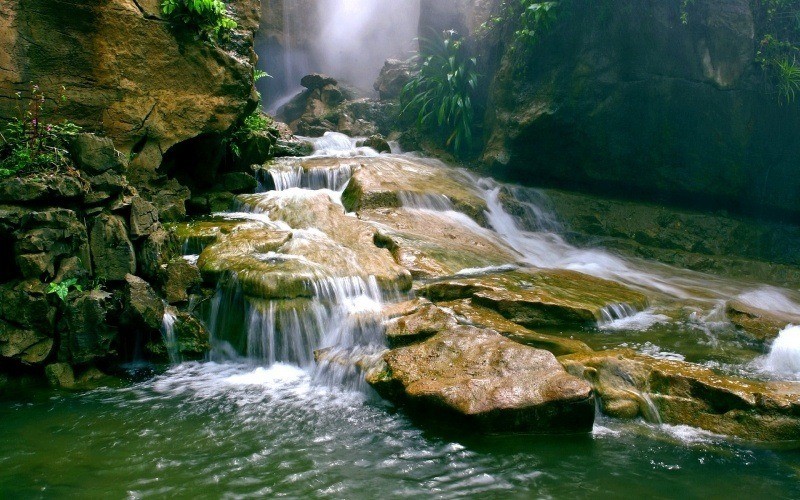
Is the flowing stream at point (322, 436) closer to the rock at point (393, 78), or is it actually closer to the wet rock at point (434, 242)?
the wet rock at point (434, 242)

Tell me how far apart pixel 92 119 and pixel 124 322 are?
10.4ft

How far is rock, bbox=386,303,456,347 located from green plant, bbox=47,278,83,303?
3241 mm

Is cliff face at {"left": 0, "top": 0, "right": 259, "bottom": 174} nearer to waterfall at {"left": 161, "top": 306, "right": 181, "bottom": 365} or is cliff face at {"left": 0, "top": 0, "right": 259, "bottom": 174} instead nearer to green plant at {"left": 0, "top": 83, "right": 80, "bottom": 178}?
green plant at {"left": 0, "top": 83, "right": 80, "bottom": 178}

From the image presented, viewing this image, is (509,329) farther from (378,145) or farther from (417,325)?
(378,145)

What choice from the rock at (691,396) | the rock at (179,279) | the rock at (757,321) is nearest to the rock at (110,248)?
the rock at (179,279)

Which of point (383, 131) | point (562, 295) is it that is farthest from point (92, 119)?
point (383, 131)

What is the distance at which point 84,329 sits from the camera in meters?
5.09

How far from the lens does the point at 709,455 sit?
12.1ft

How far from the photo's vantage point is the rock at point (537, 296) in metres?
6.04

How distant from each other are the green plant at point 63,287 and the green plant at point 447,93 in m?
11.3

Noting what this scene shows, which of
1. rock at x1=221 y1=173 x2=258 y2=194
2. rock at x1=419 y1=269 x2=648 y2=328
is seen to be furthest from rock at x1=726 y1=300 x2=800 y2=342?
rock at x1=221 y1=173 x2=258 y2=194

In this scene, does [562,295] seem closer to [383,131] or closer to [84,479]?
[84,479]

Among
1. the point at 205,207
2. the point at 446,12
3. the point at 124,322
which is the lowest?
the point at 124,322

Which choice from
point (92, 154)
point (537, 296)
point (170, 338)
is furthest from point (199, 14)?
point (537, 296)
